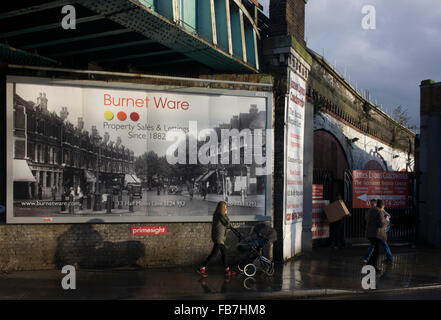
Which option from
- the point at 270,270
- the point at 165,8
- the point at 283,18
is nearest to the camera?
the point at 165,8

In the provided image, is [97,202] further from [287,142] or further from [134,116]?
[287,142]

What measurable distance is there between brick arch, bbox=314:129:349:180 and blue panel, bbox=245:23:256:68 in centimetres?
611

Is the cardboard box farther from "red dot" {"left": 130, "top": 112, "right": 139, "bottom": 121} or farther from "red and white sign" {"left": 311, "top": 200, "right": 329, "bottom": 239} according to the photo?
"red dot" {"left": 130, "top": 112, "right": 139, "bottom": 121}

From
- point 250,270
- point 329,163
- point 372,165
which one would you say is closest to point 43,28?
point 250,270

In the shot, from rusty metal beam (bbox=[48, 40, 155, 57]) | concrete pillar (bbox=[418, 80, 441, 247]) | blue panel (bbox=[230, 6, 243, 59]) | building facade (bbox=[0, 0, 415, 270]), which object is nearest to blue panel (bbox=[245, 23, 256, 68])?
building facade (bbox=[0, 0, 415, 270])

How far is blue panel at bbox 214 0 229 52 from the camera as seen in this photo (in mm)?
11203

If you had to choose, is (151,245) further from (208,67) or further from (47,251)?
(208,67)

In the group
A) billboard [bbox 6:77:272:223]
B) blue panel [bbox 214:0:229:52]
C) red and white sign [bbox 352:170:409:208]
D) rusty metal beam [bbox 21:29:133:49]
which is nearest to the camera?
rusty metal beam [bbox 21:29:133:49]

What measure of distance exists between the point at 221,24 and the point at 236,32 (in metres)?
0.94

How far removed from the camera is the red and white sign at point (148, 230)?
37.4 ft

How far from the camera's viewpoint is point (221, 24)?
11.2 meters
